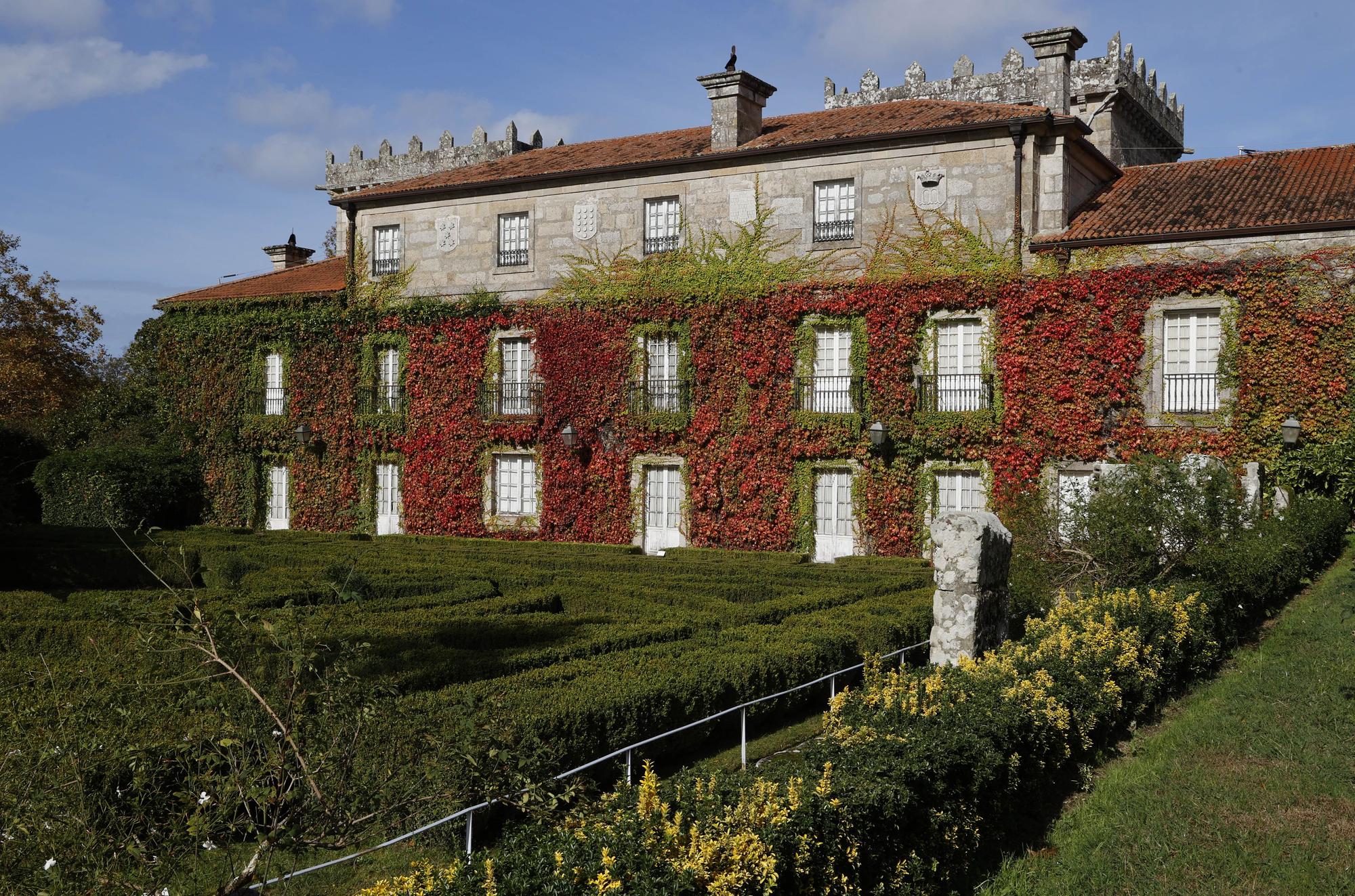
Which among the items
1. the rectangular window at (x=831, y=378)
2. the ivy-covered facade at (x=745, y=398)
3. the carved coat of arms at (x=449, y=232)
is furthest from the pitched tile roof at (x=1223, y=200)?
the carved coat of arms at (x=449, y=232)

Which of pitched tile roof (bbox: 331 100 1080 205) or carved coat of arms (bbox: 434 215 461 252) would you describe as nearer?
pitched tile roof (bbox: 331 100 1080 205)

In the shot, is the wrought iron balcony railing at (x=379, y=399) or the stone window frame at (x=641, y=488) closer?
the stone window frame at (x=641, y=488)

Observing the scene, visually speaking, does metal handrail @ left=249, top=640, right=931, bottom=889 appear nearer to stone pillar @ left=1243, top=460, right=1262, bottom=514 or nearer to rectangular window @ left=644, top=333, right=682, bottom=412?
stone pillar @ left=1243, top=460, right=1262, bottom=514

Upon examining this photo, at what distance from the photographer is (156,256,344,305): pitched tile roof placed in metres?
28.7

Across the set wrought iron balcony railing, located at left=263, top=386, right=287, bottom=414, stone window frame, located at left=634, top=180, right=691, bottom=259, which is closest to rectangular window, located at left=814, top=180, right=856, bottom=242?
stone window frame, located at left=634, top=180, right=691, bottom=259

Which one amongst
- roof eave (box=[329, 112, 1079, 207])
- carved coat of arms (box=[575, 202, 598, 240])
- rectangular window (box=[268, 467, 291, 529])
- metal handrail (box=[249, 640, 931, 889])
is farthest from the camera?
rectangular window (box=[268, 467, 291, 529])

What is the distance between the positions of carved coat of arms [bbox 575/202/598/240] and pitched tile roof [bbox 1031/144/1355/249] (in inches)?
355

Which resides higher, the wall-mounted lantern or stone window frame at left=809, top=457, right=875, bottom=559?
the wall-mounted lantern

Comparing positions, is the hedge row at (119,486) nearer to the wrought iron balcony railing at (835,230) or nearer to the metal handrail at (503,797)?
the wrought iron balcony railing at (835,230)

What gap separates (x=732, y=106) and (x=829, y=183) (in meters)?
2.72

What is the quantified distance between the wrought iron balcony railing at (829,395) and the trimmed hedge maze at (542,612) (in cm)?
328

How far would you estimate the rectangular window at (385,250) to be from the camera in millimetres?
26984

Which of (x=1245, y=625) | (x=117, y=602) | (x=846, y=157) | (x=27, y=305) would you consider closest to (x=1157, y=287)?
(x=846, y=157)

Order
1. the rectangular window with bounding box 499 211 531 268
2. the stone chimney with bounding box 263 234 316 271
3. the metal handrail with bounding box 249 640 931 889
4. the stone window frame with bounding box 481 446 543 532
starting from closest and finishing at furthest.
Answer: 1. the metal handrail with bounding box 249 640 931 889
2. the stone window frame with bounding box 481 446 543 532
3. the rectangular window with bounding box 499 211 531 268
4. the stone chimney with bounding box 263 234 316 271
